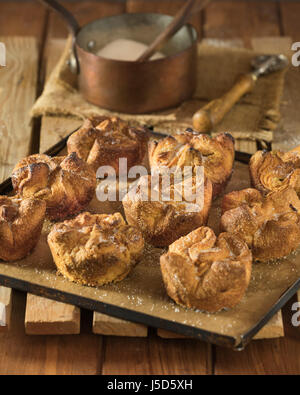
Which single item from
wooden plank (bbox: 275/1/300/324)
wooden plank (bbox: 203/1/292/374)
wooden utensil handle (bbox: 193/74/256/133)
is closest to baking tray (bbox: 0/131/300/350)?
wooden plank (bbox: 275/1/300/324)

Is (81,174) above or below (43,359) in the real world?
above

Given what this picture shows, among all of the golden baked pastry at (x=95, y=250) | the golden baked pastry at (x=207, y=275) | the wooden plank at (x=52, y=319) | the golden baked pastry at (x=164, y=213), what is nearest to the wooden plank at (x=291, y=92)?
the golden baked pastry at (x=207, y=275)

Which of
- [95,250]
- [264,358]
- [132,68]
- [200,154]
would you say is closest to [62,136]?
[132,68]

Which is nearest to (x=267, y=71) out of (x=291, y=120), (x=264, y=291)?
(x=291, y=120)

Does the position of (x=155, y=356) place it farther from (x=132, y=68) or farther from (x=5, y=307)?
(x=132, y=68)

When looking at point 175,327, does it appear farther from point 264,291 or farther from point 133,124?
point 133,124

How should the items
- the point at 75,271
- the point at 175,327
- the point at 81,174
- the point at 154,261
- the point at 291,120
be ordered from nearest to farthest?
1. the point at 175,327
2. the point at 75,271
3. the point at 154,261
4. the point at 81,174
5. the point at 291,120
